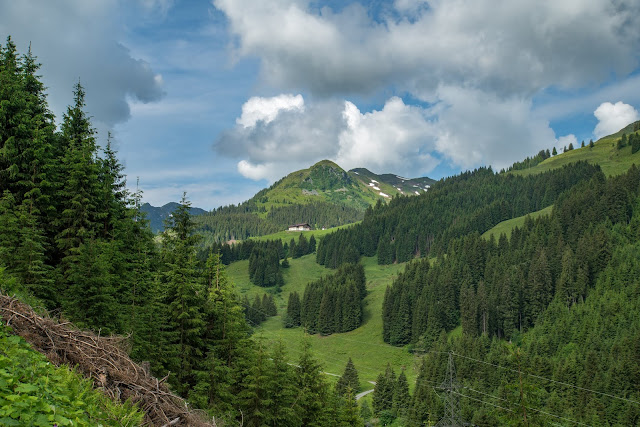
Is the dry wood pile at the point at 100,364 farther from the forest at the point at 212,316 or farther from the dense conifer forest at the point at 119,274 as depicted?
the dense conifer forest at the point at 119,274

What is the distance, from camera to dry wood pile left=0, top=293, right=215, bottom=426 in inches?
362

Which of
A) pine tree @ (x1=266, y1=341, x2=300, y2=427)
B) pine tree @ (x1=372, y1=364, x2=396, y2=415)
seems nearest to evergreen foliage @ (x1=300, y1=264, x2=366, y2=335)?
pine tree @ (x1=372, y1=364, x2=396, y2=415)

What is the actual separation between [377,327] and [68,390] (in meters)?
143

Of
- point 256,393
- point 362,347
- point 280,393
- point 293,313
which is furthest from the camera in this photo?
point 293,313

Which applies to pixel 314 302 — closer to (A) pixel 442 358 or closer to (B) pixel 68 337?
(A) pixel 442 358

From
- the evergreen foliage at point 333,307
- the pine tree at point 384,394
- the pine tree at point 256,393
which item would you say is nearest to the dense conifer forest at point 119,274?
the pine tree at point 256,393

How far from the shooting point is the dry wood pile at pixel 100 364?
9188 mm

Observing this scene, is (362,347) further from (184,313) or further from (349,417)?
(184,313)

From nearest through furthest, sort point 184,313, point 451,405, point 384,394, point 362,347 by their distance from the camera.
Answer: point 184,313 < point 451,405 < point 384,394 < point 362,347

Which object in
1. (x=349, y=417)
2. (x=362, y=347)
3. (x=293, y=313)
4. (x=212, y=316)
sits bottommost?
(x=362, y=347)

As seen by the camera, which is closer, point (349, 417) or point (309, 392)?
point (309, 392)

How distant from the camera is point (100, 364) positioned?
9812 mm

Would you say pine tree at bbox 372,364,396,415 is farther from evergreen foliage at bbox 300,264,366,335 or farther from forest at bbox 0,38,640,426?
evergreen foliage at bbox 300,264,366,335

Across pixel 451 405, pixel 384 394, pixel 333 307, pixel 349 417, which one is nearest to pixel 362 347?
pixel 333 307
